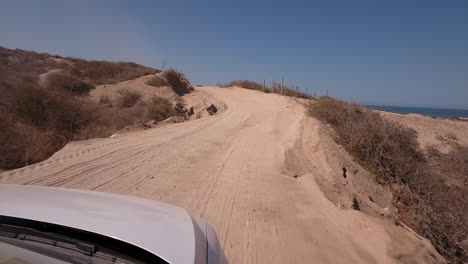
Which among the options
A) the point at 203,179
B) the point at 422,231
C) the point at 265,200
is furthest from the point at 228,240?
the point at 422,231

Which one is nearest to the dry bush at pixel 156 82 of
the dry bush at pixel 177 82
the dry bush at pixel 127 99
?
the dry bush at pixel 177 82

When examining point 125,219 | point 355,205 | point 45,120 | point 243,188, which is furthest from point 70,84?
point 125,219

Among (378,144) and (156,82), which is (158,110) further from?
(378,144)

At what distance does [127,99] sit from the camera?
13.7m

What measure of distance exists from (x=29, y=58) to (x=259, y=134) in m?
31.0

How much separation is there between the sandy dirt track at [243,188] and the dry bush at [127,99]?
6199 mm

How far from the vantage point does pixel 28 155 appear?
204 inches

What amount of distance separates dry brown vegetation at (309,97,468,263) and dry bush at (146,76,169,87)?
12.8 metres

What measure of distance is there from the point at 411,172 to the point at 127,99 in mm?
13215

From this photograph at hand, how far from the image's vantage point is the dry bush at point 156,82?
1902 centimetres

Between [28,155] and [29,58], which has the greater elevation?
[29,58]

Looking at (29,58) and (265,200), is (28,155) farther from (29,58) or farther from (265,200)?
(29,58)

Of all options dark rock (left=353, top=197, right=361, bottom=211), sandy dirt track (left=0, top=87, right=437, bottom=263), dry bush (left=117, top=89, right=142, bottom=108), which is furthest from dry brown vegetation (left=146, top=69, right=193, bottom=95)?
dark rock (left=353, top=197, right=361, bottom=211)

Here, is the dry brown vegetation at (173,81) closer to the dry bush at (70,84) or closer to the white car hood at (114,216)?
the dry bush at (70,84)
